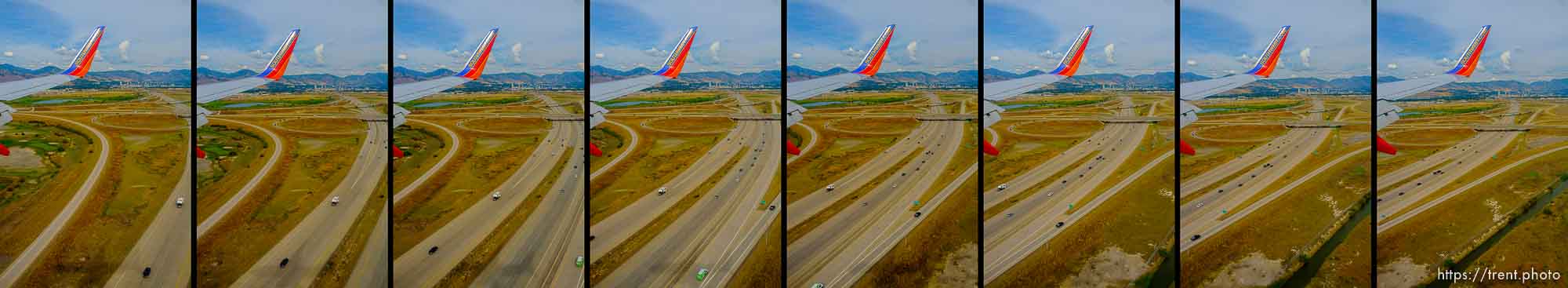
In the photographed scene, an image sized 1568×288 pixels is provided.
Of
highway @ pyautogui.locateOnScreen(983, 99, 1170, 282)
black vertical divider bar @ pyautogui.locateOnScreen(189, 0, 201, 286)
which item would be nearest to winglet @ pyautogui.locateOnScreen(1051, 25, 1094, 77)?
highway @ pyautogui.locateOnScreen(983, 99, 1170, 282)

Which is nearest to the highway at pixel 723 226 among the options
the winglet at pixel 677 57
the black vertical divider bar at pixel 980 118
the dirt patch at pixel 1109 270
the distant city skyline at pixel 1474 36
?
the winglet at pixel 677 57

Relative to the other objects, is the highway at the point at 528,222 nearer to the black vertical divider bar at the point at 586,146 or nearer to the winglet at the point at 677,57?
the black vertical divider bar at the point at 586,146

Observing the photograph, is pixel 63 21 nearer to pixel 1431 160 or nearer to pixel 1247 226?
pixel 1247 226

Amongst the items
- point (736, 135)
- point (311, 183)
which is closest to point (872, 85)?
point (736, 135)

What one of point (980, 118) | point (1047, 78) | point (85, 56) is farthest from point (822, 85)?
point (85, 56)

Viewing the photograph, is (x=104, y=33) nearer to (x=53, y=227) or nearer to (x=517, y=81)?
(x=53, y=227)

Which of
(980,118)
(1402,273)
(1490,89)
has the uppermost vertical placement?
(1490,89)
